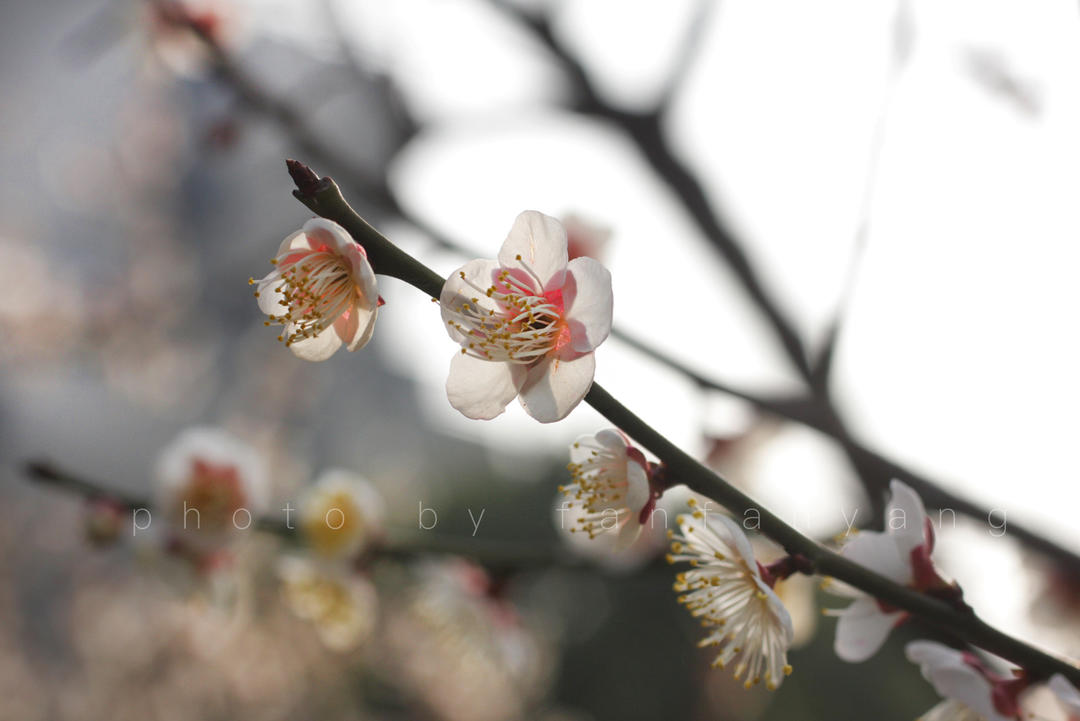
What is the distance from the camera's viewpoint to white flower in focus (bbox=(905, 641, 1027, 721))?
0.51 m

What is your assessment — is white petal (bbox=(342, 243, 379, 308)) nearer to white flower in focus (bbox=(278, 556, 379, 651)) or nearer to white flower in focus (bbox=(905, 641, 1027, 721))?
white flower in focus (bbox=(905, 641, 1027, 721))

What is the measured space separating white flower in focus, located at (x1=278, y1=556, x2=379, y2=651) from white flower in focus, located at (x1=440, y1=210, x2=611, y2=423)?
2.83 feet

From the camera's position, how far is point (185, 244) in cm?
645

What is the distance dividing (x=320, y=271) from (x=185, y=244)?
6568 millimetres

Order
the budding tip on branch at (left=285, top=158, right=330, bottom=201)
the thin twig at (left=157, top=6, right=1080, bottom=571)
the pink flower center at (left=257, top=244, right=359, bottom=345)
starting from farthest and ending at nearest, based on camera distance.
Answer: the thin twig at (left=157, top=6, right=1080, bottom=571), the pink flower center at (left=257, top=244, right=359, bottom=345), the budding tip on branch at (left=285, top=158, right=330, bottom=201)

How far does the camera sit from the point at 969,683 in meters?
0.52

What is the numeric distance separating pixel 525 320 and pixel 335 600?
0.92m

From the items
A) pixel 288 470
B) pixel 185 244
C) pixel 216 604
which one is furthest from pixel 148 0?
pixel 185 244

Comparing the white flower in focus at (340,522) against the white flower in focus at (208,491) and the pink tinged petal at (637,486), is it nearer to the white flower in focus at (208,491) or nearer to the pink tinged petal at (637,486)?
the white flower in focus at (208,491)

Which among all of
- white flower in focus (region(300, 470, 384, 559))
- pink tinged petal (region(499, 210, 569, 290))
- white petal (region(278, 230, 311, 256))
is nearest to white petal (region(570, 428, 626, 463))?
pink tinged petal (region(499, 210, 569, 290))

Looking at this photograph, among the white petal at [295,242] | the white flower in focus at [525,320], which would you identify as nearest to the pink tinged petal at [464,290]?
the white flower in focus at [525,320]

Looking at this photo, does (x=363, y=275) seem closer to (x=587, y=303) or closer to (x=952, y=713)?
(x=587, y=303)

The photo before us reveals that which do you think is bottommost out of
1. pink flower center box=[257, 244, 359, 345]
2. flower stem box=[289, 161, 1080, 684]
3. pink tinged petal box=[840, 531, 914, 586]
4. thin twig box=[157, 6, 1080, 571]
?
thin twig box=[157, 6, 1080, 571]

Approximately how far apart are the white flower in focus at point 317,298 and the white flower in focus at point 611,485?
0.18 m
